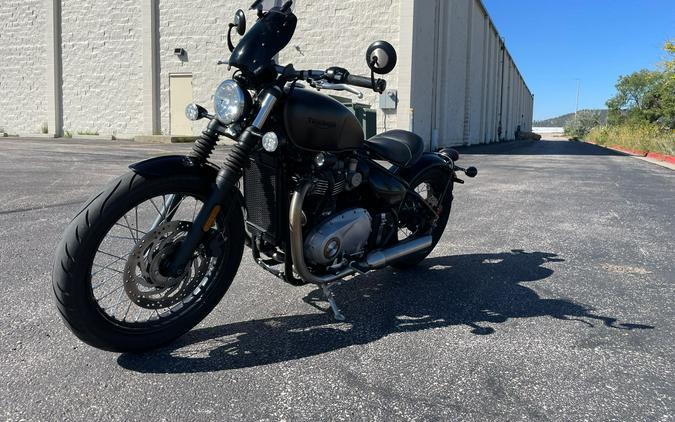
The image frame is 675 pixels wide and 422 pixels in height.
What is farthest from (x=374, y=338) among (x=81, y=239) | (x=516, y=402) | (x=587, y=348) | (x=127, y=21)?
(x=127, y=21)

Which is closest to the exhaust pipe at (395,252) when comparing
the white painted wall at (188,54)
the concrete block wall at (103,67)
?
the white painted wall at (188,54)

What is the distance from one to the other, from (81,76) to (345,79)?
26206mm

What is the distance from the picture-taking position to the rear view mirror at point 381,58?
2.63 meters

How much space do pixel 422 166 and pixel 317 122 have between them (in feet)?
4.94

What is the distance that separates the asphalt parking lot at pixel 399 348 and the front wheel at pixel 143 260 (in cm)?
16

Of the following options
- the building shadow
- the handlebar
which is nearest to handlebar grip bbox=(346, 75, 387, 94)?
the handlebar

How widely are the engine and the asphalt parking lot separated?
0.41 metres

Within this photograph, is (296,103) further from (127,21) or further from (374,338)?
(127,21)

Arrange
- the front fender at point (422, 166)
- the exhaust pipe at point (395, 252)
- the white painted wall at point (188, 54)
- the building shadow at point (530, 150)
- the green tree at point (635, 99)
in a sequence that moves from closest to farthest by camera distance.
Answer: the exhaust pipe at point (395, 252)
the front fender at point (422, 166)
the white painted wall at point (188, 54)
the building shadow at point (530, 150)
the green tree at point (635, 99)

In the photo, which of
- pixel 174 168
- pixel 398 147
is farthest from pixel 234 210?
pixel 398 147

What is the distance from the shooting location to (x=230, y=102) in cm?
267

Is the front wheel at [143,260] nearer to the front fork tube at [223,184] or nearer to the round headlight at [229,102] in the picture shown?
the front fork tube at [223,184]

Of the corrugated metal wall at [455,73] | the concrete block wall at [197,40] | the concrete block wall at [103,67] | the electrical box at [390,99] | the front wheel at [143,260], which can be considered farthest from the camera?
the concrete block wall at [103,67]

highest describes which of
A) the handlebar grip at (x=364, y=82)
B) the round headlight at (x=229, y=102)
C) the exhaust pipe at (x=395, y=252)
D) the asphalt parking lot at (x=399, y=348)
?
the handlebar grip at (x=364, y=82)
